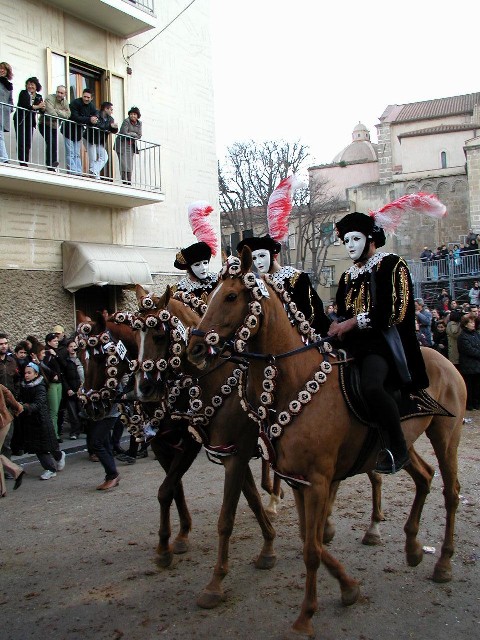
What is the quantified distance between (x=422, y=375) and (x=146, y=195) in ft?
34.4

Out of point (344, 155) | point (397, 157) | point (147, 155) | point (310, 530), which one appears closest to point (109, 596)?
point (310, 530)

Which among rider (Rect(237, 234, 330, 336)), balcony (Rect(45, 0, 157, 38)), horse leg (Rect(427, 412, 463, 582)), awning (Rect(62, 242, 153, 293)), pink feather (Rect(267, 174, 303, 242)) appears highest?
balcony (Rect(45, 0, 157, 38))

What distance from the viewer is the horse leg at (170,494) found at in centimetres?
517

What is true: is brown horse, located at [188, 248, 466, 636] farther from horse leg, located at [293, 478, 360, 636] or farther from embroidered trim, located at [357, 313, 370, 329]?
embroidered trim, located at [357, 313, 370, 329]

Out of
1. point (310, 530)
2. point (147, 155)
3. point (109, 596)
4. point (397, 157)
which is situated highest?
point (397, 157)

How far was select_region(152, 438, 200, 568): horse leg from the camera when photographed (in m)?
5.17

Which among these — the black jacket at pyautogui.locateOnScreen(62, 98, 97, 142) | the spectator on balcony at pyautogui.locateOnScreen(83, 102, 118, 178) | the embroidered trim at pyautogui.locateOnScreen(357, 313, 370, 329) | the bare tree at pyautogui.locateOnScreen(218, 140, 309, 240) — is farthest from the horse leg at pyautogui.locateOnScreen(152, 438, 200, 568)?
the bare tree at pyautogui.locateOnScreen(218, 140, 309, 240)

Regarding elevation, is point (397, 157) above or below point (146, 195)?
above

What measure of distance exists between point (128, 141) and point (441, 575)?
39.0 ft

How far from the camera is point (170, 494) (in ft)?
17.0

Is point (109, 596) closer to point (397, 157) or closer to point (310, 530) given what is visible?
point (310, 530)

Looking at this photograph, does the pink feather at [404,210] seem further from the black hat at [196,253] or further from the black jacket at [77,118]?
the black jacket at [77,118]

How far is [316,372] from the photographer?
4191 mm

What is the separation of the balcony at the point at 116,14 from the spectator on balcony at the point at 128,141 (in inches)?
81.9
